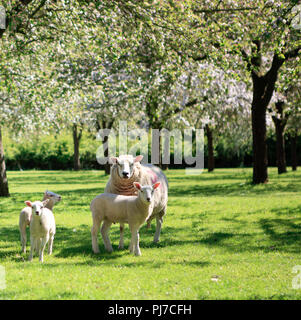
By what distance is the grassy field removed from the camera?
585 cm

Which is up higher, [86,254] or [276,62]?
[276,62]

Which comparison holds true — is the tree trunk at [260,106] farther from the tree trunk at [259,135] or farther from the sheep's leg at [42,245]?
the sheep's leg at [42,245]

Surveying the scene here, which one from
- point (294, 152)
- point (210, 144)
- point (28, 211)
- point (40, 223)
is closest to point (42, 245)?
point (40, 223)

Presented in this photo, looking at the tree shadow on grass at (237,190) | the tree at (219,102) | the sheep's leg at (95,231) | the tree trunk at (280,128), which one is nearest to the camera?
the sheep's leg at (95,231)

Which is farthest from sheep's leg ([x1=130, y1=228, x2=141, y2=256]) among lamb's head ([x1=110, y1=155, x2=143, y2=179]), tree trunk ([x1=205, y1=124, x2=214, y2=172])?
tree trunk ([x1=205, y1=124, x2=214, y2=172])

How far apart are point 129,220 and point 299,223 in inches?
225

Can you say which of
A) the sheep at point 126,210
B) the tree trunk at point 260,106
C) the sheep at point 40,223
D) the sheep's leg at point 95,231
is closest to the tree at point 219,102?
the tree trunk at point 260,106

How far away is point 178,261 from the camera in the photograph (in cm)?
761

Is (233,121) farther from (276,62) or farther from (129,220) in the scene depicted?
(129,220)

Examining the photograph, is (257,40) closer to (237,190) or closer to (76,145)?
(237,190)

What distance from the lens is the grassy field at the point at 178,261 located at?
585cm

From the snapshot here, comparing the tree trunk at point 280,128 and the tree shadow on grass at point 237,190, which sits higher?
the tree trunk at point 280,128

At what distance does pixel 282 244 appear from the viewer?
9133mm
